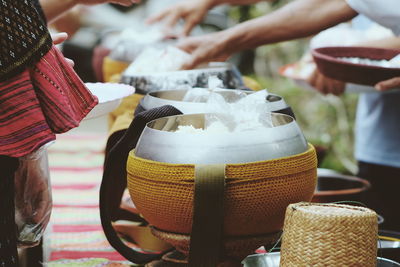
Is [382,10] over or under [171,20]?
over

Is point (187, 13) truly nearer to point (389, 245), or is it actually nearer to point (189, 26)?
point (189, 26)

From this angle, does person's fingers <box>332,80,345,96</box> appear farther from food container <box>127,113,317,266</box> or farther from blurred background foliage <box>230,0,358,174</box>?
blurred background foliage <box>230,0,358,174</box>

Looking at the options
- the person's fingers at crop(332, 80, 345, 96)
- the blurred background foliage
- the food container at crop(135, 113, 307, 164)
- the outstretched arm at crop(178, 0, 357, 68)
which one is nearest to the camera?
the food container at crop(135, 113, 307, 164)

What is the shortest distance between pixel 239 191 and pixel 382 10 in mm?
764

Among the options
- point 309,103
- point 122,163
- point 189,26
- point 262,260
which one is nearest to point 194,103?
point 122,163

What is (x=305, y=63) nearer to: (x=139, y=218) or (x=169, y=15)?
(x=169, y=15)

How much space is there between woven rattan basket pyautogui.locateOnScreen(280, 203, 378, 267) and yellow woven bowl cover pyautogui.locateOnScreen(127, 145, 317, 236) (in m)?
0.08

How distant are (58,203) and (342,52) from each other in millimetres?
976

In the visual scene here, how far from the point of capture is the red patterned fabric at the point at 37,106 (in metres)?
0.88

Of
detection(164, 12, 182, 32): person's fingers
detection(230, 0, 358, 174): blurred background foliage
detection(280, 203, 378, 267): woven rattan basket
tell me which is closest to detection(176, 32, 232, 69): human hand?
detection(164, 12, 182, 32): person's fingers

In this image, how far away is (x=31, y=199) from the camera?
1146mm

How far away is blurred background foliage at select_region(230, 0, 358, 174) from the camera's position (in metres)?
4.09

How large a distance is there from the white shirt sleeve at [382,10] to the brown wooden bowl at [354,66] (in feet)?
0.37

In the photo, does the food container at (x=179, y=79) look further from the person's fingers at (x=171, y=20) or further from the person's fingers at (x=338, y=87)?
the person's fingers at (x=171, y=20)
